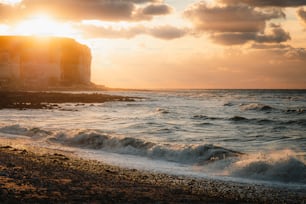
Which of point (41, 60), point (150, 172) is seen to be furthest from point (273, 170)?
point (41, 60)

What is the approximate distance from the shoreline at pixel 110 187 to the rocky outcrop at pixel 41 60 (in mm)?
109166

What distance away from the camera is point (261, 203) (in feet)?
21.6

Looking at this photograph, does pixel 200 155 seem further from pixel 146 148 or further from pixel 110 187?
pixel 110 187

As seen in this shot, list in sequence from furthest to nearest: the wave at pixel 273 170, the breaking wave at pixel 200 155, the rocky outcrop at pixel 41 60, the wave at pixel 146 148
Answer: the rocky outcrop at pixel 41 60 → the wave at pixel 146 148 → the breaking wave at pixel 200 155 → the wave at pixel 273 170

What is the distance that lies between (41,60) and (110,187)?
120023 millimetres

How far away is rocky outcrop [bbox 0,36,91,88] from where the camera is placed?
116m

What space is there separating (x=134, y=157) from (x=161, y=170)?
8.38 feet

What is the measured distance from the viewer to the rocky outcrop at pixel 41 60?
115875mm

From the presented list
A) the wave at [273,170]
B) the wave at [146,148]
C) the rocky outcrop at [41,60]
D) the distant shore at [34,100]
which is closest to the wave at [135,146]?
the wave at [146,148]

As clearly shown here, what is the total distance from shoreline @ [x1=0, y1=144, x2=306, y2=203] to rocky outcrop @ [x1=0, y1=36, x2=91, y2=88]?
109166mm

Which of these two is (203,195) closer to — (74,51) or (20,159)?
(20,159)

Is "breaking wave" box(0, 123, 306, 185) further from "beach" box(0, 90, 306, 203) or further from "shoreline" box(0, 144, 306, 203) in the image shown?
"shoreline" box(0, 144, 306, 203)

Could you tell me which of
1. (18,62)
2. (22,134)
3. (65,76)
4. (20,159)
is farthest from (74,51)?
(20,159)

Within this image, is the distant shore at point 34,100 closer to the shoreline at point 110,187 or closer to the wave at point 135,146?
the wave at point 135,146
